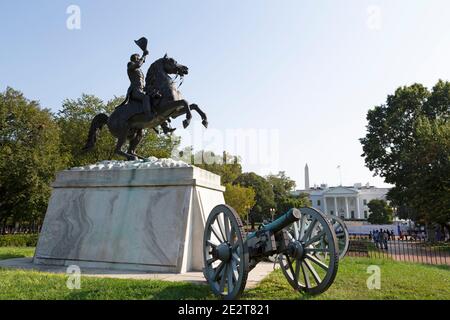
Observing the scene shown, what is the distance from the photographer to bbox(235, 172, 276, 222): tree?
5991cm

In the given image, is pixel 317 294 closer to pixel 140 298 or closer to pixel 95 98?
pixel 140 298

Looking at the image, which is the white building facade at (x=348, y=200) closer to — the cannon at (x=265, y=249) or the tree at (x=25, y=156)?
the tree at (x=25, y=156)

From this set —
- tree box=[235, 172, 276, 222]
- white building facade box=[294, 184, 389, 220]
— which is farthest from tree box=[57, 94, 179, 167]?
white building facade box=[294, 184, 389, 220]

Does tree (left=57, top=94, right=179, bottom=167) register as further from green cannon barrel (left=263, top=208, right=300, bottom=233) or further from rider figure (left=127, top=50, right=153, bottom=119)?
green cannon barrel (left=263, top=208, right=300, bottom=233)

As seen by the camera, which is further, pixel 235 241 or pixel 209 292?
pixel 209 292

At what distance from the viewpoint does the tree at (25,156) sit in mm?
26016

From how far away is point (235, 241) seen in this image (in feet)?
19.0

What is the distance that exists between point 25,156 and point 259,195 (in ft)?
129

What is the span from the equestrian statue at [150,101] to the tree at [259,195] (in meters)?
48.3

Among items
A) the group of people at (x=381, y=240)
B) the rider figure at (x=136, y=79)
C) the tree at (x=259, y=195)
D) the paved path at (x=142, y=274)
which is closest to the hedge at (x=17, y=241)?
the paved path at (x=142, y=274)

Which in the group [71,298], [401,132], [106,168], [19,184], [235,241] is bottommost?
[71,298]

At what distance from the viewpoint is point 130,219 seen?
927cm
